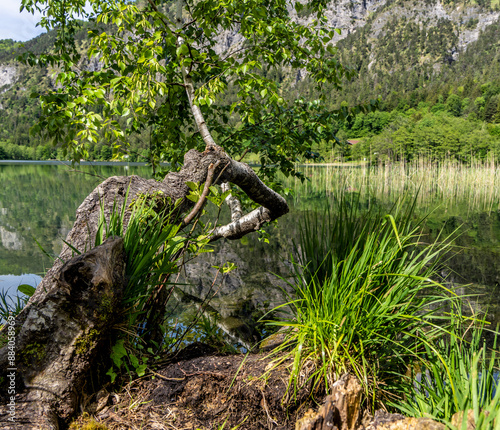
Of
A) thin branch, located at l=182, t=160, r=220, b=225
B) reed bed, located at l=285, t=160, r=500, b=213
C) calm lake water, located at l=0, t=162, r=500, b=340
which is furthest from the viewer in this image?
reed bed, located at l=285, t=160, r=500, b=213

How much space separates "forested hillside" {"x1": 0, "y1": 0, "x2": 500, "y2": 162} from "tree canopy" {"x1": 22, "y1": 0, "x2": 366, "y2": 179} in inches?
7.7

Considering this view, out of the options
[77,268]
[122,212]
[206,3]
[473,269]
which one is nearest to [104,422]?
[77,268]

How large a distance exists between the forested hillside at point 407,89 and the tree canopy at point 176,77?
0.64 feet

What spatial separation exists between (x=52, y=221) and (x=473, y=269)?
1319 cm

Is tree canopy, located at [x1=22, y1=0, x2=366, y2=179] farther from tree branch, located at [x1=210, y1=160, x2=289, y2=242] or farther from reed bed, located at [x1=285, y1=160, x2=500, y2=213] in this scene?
reed bed, located at [x1=285, y1=160, x2=500, y2=213]

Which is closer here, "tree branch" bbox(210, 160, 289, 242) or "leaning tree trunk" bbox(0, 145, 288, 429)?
"leaning tree trunk" bbox(0, 145, 288, 429)

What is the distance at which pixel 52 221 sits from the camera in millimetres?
12492

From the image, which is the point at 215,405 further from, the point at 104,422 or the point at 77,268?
the point at 77,268

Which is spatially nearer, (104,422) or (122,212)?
(104,422)

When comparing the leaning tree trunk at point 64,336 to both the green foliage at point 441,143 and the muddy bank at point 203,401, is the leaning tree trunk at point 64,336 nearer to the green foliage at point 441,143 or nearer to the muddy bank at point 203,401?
the muddy bank at point 203,401

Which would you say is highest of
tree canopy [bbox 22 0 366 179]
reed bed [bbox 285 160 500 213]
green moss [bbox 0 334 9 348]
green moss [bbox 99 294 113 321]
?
tree canopy [bbox 22 0 366 179]

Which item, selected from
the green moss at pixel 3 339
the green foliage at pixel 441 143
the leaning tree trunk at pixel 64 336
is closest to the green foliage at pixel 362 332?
the leaning tree trunk at pixel 64 336

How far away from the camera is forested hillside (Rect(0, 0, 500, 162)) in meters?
40.1

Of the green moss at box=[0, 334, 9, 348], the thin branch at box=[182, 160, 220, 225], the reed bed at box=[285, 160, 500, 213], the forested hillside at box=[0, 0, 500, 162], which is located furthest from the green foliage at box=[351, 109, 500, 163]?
the green moss at box=[0, 334, 9, 348]
